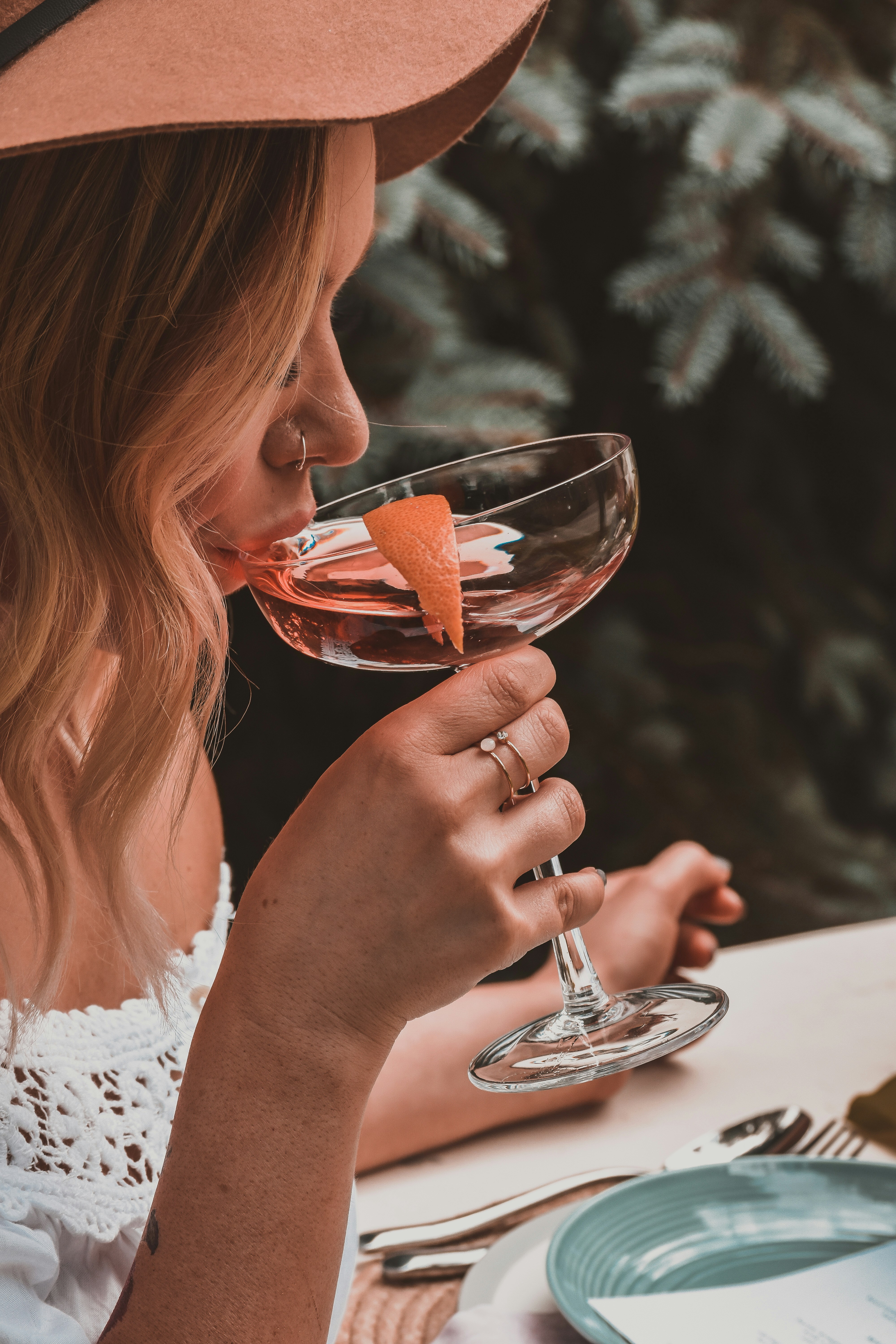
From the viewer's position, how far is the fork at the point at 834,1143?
2.64ft

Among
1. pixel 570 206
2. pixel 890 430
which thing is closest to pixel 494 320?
pixel 570 206

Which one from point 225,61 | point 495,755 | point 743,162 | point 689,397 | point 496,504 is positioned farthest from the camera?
point 689,397

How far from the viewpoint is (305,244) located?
0.61 m

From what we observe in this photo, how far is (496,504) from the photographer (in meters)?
0.80

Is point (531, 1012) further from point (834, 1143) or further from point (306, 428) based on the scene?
point (306, 428)

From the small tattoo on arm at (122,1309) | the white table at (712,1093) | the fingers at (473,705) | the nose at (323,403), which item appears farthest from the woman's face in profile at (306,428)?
Result: the white table at (712,1093)

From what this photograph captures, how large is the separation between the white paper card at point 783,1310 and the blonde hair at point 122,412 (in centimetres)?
38

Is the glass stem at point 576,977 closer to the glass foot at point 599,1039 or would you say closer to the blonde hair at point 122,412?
the glass foot at point 599,1039

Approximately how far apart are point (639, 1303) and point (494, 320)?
1.65 m

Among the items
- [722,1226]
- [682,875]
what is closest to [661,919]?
[682,875]

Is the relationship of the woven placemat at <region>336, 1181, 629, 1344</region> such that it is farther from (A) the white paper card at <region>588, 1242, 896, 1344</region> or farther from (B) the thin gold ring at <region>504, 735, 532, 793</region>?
(B) the thin gold ring at <region>504, 735, 532, 793</region>

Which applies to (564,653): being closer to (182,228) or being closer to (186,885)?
(186,885)

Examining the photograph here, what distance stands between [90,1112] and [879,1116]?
0.56 m

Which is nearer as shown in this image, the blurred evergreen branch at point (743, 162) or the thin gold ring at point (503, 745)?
the thin gold ring at point (503, 745)
